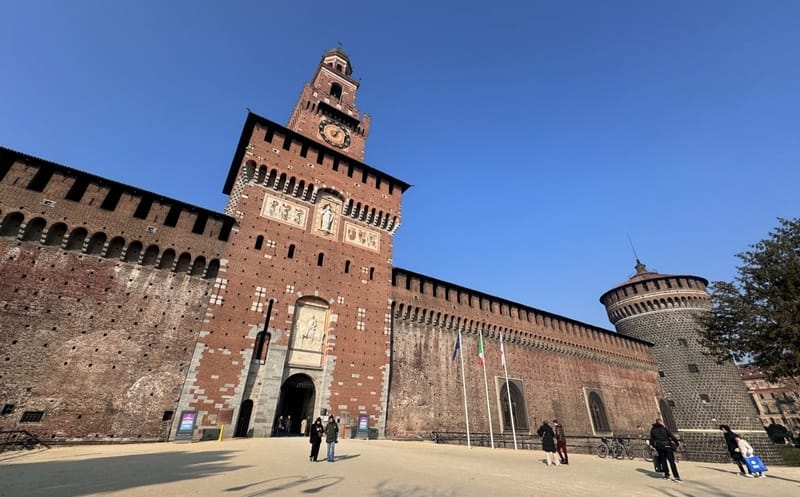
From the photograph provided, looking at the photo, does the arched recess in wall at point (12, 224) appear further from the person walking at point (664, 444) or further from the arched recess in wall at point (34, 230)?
the person walking at point (664, 444)

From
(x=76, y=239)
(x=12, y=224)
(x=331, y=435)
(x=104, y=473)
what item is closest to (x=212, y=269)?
(x=76, y=239)

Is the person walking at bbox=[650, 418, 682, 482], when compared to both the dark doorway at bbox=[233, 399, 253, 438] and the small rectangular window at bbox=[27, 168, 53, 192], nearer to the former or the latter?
the dark doorway at bbox=[233, 399, 253, 438]

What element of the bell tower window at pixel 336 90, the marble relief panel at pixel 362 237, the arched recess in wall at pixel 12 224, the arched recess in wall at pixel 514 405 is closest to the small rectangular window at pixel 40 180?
the arched recess in wall at pixel 12 224

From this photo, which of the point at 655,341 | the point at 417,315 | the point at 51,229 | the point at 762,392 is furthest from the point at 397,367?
the point at 762,392

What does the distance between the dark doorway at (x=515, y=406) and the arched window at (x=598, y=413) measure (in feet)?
28.9

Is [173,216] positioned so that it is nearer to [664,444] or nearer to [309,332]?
[309,332]

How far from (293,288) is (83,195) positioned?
1078cm

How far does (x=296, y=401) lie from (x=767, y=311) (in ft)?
84.9

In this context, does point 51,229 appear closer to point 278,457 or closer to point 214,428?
point 214,428

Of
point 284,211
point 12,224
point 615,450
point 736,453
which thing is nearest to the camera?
point 736,453

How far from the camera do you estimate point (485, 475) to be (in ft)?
28.7

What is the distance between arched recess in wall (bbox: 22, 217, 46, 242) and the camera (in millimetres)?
15008

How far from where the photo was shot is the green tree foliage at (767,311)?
16750 mm

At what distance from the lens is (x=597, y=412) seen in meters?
32.0
